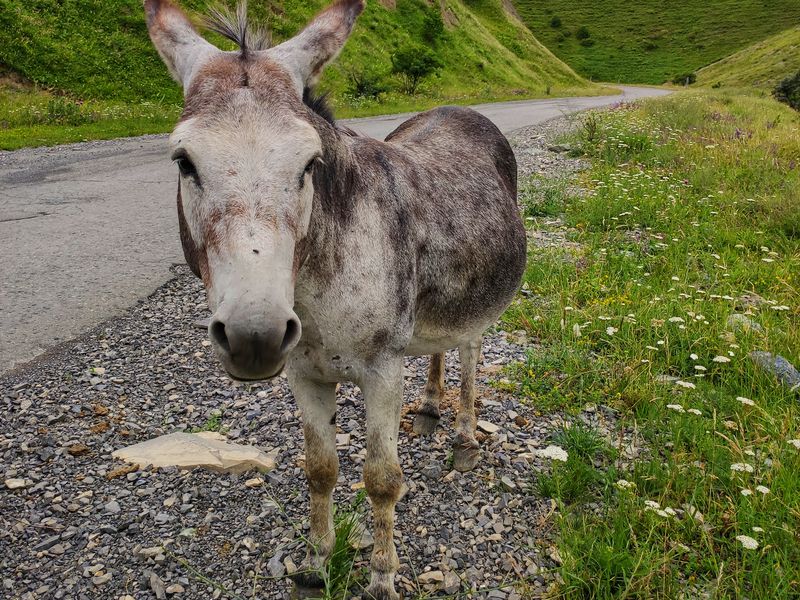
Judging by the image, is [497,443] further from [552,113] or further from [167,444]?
[552,113]

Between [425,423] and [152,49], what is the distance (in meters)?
25.8

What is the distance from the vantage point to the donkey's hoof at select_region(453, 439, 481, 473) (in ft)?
13.0

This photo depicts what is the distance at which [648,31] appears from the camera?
96.0 meters

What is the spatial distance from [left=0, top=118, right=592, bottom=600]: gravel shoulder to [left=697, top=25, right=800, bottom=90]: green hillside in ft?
178

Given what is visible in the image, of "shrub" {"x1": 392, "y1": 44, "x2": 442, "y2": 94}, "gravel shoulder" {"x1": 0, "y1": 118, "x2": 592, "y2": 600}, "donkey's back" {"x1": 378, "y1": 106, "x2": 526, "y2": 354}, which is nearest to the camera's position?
"gravel shoulder" {"x1": 0, "y1": 118, "x2": 592, "y2": 600}

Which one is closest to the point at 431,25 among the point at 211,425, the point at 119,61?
the point at 119,61

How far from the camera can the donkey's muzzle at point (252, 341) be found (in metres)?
1.73

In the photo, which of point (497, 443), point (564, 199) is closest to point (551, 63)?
point (564, 199)

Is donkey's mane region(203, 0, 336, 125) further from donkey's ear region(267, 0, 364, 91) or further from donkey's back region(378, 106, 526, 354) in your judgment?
donkey's back region(378, 106, 526, 354)

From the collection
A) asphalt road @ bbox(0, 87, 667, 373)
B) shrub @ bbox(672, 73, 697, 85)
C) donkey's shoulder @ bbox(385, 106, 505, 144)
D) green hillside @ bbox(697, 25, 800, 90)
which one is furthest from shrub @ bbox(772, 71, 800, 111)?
shrub @ bbox(672, 73, 697, 85)

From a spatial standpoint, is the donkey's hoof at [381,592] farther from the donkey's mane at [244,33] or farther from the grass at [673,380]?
the donkey's mane at [244,33]

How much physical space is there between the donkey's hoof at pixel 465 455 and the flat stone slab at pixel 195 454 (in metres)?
1.28

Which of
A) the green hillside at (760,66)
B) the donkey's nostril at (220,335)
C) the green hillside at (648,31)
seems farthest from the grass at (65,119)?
the green hillside at (648,31)

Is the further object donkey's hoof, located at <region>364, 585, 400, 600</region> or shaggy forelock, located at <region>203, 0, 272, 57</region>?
donkey's hoof, located at <region>364, 585, 400, 600</region>
